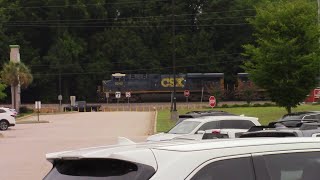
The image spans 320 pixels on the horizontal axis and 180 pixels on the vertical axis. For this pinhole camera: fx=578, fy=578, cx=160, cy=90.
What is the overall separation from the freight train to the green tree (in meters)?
55.3

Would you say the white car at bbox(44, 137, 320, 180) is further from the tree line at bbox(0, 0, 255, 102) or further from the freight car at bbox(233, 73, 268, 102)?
the tree line at bbox(0, 0, 255, 102)

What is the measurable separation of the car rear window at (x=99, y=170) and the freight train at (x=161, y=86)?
88924 millimetres

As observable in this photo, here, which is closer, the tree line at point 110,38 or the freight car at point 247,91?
the freight car at point 247,91

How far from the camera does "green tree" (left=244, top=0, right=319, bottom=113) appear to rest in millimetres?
36281

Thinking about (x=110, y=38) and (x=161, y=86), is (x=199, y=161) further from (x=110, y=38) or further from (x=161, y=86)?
(x=110, y=38)

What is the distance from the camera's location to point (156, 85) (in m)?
95.9

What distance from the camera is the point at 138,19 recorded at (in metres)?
115

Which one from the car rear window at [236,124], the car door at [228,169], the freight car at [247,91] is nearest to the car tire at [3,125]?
the car rear window at [236,124]

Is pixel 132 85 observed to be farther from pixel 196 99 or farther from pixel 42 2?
pixel 42 2

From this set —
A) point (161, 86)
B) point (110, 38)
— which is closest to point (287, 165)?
point (161, 86)

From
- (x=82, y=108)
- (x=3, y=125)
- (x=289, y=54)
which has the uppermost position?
(x=289, y=54)

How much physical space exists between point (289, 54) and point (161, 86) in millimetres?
60516

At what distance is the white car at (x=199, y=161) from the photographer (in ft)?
11.3

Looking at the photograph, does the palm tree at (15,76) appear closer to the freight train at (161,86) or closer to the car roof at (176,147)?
the freight train at (161,86)
